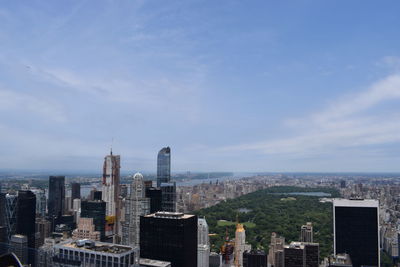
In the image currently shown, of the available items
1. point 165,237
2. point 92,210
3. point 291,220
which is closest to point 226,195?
point 291,220

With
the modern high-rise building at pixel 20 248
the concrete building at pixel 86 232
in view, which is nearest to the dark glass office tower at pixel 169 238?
the modern high-rise building at pixel 20 248

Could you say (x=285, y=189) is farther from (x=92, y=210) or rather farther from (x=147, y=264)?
(x=147, y=264)

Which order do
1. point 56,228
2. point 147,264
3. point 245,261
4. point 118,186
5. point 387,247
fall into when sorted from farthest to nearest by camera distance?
point 118,186
point 56,228
point 387,247
point 245,261
point 147,264

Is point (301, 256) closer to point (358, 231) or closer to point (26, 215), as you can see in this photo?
point (358, 231)

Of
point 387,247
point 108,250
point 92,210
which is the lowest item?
point 387,247

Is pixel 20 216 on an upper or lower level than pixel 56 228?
upper

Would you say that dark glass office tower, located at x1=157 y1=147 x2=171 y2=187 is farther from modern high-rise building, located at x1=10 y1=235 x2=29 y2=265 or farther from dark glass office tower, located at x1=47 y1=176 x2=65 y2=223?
modern high-rise building, located at x1=10 y1=235 x2=29 y2=265

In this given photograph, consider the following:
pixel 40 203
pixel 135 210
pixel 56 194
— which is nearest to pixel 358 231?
pixel 135 210
